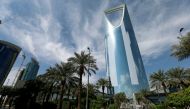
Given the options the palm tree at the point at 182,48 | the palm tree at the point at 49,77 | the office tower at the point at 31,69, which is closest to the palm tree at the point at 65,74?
the palm tree at the point at 49,77

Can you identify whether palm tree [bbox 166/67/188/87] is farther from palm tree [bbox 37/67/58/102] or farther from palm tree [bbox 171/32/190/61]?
palm tree [bbox 37/67/58/102]

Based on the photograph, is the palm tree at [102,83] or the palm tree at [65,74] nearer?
the palm tree at [65,74]

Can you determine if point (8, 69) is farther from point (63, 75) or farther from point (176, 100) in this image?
point (176, 100)

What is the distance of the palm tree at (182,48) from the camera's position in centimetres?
2570

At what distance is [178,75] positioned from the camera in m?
44.5

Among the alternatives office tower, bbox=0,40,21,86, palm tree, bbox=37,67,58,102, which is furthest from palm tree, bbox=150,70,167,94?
office tower, bbox=0,40,21,86

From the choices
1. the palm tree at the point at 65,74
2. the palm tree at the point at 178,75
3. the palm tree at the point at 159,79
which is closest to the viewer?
the palm tree at the point at 65,74

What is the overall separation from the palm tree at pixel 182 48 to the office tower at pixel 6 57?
173 ft

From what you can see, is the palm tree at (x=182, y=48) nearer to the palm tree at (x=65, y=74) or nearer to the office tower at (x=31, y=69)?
the palm tree at (x=65, y=74)

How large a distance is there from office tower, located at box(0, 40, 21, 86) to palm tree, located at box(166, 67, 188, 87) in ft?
172

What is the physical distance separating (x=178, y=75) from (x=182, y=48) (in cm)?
2022

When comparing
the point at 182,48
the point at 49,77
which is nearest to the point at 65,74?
the point at 49,77

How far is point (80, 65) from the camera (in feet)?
121

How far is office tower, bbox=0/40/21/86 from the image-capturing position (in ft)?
186
